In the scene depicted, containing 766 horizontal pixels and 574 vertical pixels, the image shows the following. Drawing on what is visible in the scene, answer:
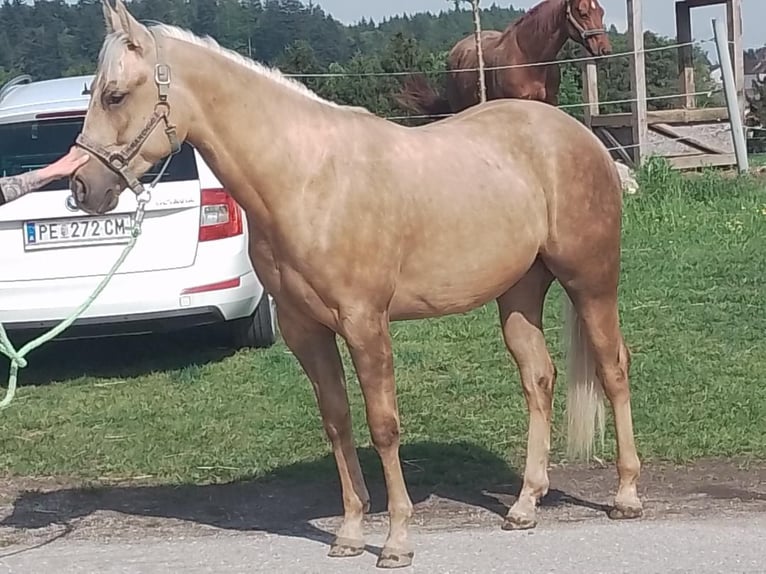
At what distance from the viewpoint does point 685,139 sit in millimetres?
16062

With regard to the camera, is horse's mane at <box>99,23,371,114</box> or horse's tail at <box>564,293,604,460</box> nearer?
horse's mane at <box>99,23,371,114</box>

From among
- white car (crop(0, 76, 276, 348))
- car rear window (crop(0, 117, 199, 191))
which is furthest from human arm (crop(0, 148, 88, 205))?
car rear window (crop(0, 117, 199, 191))

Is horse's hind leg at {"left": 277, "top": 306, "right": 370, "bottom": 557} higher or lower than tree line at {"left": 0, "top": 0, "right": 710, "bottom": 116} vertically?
lower

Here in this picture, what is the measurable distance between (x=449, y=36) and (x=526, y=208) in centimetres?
4477

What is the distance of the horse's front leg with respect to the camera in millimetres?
4281

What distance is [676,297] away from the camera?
29.6ft

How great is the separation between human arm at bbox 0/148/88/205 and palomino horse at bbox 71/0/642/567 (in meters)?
0.13

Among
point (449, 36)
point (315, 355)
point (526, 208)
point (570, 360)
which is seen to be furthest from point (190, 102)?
point (449, 36)

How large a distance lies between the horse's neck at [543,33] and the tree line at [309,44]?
8.48 feet

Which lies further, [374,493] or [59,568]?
[374,493]

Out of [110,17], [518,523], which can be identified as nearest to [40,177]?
[110,17]

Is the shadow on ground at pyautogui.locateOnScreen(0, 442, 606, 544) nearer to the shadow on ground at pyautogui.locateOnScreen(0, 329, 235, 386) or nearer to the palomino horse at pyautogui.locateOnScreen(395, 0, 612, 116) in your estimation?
the shadow on ground at pyautogui.locateOnScreen(0, 329, 235, 386)

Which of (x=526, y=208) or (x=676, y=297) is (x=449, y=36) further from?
(x=526, y=208)

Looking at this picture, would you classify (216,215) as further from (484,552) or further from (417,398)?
(484,552)
